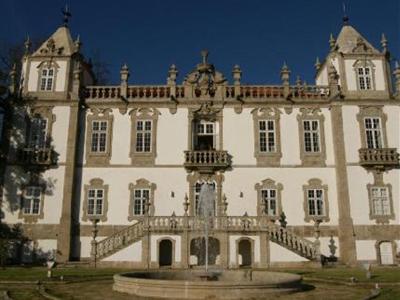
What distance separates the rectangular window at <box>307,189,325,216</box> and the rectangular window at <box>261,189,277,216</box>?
2.04 m

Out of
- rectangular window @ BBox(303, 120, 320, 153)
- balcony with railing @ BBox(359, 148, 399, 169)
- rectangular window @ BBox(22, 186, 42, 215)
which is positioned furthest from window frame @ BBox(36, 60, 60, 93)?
balcony with railing @ BBox(359, 148, 399, 169)

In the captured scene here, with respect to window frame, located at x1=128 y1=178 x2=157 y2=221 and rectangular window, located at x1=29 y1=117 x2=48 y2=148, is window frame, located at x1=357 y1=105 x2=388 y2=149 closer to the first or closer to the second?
window frame, located at x1=128 y1=178 x2=157 y2=221

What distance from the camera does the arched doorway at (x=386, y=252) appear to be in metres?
25.3

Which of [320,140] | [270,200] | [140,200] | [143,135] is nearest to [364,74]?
[320,140]

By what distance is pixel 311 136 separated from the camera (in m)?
27.5

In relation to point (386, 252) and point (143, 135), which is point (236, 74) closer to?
point (143, 135)

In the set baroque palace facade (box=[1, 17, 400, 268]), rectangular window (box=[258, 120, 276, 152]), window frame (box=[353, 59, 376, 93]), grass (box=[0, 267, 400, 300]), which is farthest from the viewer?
window frame (box=[353, 59, 376, 93])

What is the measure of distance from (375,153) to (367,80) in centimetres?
515

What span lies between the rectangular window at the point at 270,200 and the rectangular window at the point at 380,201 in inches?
229

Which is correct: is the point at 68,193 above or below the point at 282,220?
above

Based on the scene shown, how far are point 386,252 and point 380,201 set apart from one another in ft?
9.75

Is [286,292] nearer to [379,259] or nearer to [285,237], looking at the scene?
[285,237]

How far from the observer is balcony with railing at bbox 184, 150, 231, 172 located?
26.5 metres

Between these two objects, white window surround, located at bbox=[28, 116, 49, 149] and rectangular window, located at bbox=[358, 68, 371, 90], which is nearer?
white window surround, located at bbox=[28, 116, 49, 149]
